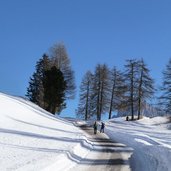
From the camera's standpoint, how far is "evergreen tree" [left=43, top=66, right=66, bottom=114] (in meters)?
66.1

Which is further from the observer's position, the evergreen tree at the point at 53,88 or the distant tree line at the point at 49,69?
the distant tree line at the point at 49,69

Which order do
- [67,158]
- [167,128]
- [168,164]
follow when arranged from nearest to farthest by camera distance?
[168,164], [67,158], [167,128]

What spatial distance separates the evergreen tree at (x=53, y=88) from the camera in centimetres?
6606

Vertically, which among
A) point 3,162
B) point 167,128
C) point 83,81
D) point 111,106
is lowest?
point 3,162

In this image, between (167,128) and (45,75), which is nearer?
(167,128)

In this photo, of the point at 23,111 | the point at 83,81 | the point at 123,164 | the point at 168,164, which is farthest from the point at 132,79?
the point at 168,164

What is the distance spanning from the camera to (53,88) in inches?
2608

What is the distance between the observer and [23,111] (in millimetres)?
49906

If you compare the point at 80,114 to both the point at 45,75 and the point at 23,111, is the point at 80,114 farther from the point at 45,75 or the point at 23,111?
the point at 23,111

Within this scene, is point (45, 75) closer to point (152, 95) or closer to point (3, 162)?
point (152, 95)

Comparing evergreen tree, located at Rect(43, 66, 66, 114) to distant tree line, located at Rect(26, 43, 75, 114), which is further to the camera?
distant tree line, located at Rect(26, 43, 75, 114)

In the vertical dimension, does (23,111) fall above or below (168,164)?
above

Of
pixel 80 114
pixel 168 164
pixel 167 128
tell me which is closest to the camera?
pixel 168 164

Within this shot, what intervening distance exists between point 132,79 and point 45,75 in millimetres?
15808
